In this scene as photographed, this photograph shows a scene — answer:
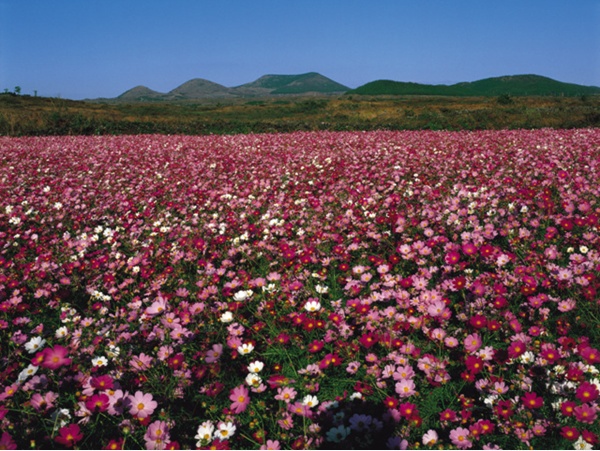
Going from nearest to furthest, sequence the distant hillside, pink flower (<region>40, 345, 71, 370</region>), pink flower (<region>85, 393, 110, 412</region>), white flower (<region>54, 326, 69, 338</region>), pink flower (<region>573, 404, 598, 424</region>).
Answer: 1. pink flower (<region>573, 404, 598, 424</region>)
2. pink flower (<region>85, 393, 110, 412</region>)
3. pink flower (<region>40, 345, 71, 370</region>)
4. white flower (<region>54, 326, 69, 338</region>)
5. the distant hillside

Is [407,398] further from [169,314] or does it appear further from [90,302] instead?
[90,302]

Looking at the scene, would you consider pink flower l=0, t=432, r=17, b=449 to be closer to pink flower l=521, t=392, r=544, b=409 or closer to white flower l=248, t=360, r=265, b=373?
white flower l=248, t=360, r=265, b=373

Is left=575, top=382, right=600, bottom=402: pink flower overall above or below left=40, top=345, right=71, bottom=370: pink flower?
above

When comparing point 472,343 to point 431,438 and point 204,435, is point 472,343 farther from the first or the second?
point 204,435

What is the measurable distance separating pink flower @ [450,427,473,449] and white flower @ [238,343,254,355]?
119cm

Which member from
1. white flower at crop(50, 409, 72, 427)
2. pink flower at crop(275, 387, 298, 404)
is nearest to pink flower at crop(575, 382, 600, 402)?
pink flower at crop(275, 387, 298, 404)

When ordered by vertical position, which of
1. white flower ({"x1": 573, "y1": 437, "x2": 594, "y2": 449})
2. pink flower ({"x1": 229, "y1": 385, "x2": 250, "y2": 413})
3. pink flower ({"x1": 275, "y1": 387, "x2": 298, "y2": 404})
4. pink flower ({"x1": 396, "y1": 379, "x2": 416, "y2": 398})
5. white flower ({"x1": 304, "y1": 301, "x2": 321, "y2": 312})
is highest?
white flower ({"x1": 304, "y1": 301, "x2": 321, "y2": 312})

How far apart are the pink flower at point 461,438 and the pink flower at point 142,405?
1445 millimetres

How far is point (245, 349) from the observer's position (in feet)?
7.65

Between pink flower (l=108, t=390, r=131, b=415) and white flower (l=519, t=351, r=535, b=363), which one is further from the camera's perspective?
white flower (l=519, t=351, r=535, b=363)

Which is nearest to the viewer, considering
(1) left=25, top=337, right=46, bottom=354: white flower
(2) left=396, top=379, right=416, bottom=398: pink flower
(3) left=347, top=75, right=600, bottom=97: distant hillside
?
(2) left=396, top=379, right=416, bottom=398: pink flower

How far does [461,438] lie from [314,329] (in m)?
1.16

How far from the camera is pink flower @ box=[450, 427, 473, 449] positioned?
169 centimetres

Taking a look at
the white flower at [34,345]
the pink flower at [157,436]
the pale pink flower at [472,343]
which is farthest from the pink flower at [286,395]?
the white flower at [34,345]
